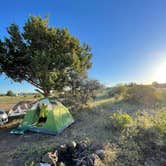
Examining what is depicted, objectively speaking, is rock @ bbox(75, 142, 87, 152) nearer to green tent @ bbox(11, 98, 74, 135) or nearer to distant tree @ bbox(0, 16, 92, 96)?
green tent @ bbox(11, 98, 74, 135)

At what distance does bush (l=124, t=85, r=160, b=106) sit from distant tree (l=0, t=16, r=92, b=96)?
4840 mm

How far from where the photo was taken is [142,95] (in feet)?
47.4

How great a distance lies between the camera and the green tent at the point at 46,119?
25.7ft

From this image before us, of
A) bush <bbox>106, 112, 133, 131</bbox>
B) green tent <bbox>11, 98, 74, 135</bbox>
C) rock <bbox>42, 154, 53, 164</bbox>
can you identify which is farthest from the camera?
green tent <bbox>11, 98, 74, 135</bbox>

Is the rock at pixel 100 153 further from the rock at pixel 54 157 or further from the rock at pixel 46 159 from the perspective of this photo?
the rock at pixel 46 159

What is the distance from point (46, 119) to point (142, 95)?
27.7 ft

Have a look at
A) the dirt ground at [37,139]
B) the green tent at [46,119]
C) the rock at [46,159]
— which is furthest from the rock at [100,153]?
the green tent at [46,119]

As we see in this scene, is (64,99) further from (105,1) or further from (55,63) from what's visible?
(105,1)

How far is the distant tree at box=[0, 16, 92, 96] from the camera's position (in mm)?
10711

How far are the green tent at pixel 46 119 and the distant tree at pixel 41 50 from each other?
7.81ft

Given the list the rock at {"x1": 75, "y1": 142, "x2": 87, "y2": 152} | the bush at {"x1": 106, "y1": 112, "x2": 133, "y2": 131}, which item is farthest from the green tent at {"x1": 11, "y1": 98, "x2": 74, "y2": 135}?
the bush at {"x1": 106, "y1": 112, "x2": 133, "y2": 131}

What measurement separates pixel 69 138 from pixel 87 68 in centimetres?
663

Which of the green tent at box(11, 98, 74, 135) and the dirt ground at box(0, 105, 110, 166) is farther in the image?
the green tent at box(11, 98, 74, 135)

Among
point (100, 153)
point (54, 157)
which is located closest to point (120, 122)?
point (100, 153)
